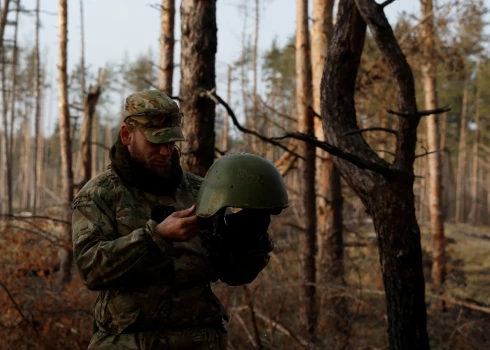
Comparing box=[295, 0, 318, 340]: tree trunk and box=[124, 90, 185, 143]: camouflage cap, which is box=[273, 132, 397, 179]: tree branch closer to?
box=[124, 90, 185, 143]: camouflage cap

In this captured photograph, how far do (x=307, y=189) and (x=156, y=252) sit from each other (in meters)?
7.80

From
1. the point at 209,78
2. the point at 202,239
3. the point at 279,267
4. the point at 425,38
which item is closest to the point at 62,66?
the point at 279,267

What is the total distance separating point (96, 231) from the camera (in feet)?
8.64

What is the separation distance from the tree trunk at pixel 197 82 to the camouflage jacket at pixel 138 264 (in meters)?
3.39

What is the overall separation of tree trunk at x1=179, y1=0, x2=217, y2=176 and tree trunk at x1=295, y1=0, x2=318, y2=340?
10.4ft

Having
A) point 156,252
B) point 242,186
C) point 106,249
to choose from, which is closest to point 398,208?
point 242,186

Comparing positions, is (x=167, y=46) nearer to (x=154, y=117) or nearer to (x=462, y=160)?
(x=154, y=117)

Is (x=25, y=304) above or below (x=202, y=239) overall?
below

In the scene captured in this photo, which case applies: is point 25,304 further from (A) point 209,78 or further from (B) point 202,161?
(A) point 209,78

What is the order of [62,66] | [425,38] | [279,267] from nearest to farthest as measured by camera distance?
[279,267]
[425,38]
[62,66]

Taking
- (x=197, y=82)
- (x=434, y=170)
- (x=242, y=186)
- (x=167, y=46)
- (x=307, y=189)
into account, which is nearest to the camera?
(x=242, y=186)

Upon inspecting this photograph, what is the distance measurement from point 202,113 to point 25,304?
416cm

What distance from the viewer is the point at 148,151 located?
9.38 ft

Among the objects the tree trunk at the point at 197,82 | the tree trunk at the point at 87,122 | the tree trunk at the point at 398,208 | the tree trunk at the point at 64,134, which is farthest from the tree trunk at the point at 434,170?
the tree trunk at the point at 398,208
